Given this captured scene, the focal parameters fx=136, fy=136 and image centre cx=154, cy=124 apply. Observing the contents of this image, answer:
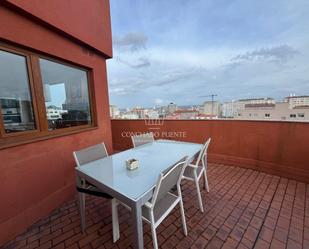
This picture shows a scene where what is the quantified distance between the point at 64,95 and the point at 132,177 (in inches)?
75.6

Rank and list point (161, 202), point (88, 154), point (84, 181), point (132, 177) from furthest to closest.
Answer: point (88, 154)
point (84, 181)
point (161, 202)
point (132, 177)

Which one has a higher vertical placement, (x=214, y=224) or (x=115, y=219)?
(x=115, y=219)

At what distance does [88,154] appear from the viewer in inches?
64.7

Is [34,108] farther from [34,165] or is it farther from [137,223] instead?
[137,223]

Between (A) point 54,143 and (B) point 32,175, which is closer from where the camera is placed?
(B) point 32,175

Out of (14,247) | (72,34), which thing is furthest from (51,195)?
(72,34)

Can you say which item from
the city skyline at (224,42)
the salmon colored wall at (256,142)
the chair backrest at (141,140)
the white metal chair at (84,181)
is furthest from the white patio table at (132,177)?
the city skyline at (224,42)

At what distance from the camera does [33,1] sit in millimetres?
1433

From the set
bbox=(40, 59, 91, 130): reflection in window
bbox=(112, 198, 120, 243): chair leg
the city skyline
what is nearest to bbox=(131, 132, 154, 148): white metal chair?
bbox=(40, 59, 91, 130): reflection in window

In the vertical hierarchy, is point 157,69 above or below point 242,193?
above

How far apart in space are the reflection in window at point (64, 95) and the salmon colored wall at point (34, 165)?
8.1 inches

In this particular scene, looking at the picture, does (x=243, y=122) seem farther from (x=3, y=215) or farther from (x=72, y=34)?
(x=3, y=215)

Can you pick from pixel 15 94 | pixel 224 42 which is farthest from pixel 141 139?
pixel 224 42

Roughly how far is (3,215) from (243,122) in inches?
146
